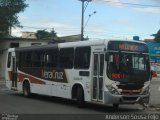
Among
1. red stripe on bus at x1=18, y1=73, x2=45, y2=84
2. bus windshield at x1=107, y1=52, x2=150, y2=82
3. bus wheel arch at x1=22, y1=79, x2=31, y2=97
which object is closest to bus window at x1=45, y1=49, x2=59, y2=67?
red stripe on bus at x1=18, y1=73, x2=45, y2=84

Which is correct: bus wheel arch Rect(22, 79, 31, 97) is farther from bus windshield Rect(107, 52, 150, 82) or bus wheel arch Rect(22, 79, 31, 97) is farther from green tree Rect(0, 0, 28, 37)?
green tree Rect(0, 0, 28, 37)

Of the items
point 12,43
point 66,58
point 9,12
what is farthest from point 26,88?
point 12,43

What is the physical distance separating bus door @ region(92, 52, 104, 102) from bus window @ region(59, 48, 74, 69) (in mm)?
2110

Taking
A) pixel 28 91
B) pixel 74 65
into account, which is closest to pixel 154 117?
pixel 74 65

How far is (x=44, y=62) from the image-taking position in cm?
2438

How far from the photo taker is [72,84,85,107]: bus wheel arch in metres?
20.4

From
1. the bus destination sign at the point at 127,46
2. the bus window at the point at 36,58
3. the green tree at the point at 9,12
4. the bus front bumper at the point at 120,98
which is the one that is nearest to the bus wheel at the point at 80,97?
the bus front bumper at the point at 120,98

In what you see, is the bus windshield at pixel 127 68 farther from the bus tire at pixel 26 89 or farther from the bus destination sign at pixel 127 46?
the bus tire at pixel 26 89

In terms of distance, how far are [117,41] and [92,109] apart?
313 cm

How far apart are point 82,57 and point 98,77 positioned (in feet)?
5.51

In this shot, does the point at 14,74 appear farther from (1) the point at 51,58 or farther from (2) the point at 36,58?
(1) the point at 51,58

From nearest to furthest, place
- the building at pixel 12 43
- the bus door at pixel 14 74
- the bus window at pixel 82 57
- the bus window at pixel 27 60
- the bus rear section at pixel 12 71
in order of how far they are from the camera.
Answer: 1. the bus window at pixel 82 57
2. the bus window at pixel 27 60
3. the bus door at pixel 14 74
4. the bus rear section at pixel 12 71
5. the building at pixel 12 43

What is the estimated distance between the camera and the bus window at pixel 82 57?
66.5 ft

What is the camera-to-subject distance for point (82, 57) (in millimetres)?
20703
